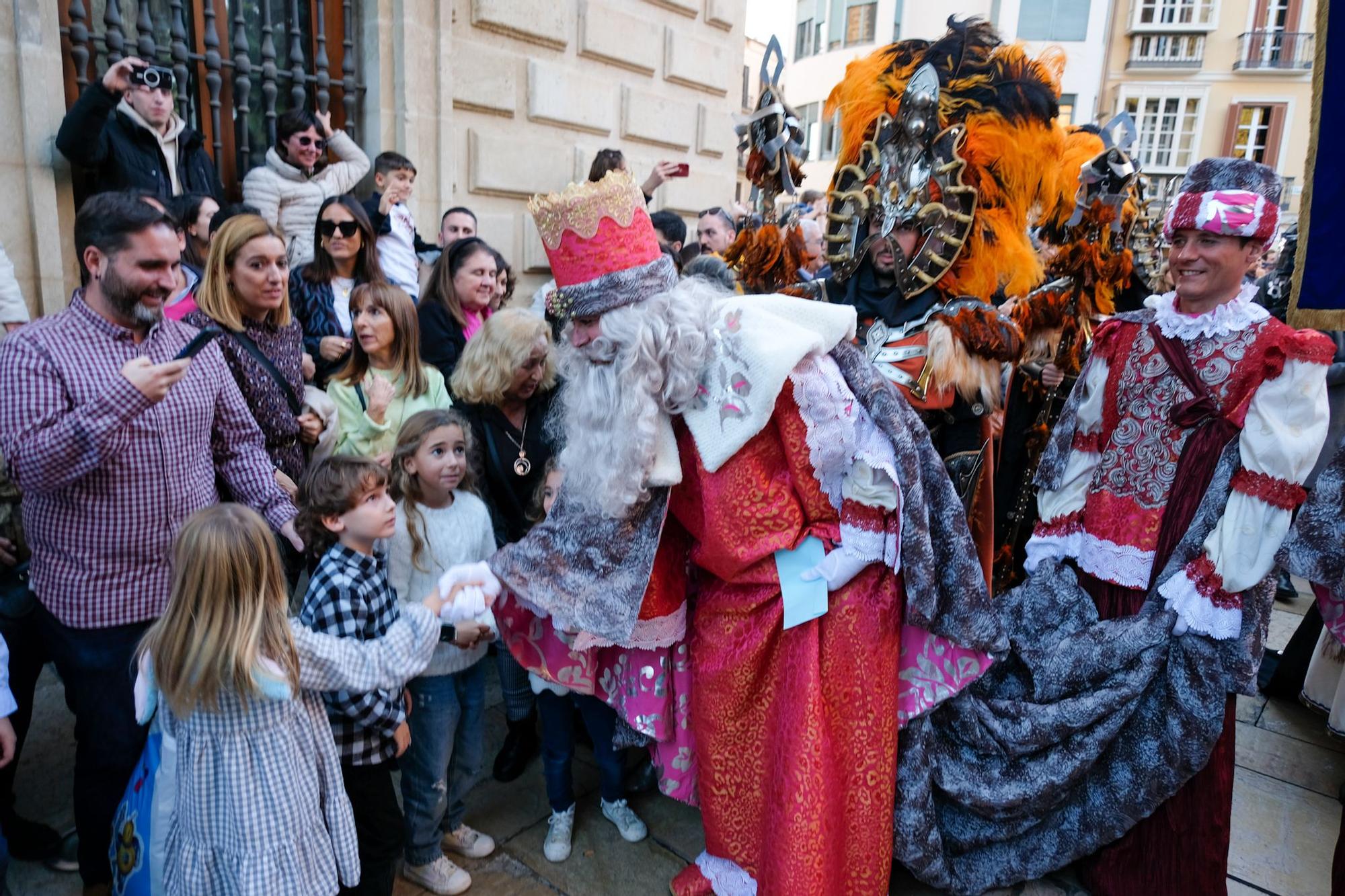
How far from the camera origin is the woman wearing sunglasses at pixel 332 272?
151 inches

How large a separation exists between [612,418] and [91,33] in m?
4.02

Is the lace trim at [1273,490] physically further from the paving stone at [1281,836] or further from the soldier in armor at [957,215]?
the paving stone at [1281,836]

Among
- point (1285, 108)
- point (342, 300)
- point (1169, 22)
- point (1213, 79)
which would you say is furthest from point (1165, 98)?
point (342, 300)

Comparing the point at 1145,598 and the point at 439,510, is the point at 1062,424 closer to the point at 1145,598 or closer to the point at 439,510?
the point at 1145,598

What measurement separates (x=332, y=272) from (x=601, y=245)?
2.22 meters

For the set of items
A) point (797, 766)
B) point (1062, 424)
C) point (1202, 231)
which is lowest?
point (797, 766)

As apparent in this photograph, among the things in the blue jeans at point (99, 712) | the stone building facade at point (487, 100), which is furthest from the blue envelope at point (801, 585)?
the stone building facade at point (487, 100)

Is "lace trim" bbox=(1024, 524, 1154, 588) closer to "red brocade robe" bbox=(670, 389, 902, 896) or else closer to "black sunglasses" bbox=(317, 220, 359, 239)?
"red brocade robe" bbox=(670, 389, 902, 896)

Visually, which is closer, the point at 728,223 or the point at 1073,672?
the point at 1073,672

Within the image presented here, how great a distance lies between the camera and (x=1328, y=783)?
11.2 ft

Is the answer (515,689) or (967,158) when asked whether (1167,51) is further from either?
(515,689)

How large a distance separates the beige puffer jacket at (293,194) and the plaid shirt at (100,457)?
2.49 m

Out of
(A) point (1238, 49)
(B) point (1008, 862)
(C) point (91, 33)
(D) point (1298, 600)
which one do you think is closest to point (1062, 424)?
(B) point (1008, 862)

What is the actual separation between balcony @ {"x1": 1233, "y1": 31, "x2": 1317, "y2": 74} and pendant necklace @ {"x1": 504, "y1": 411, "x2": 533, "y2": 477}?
27.4 m
